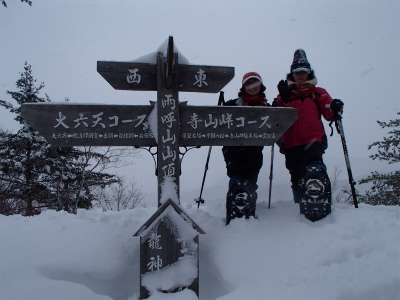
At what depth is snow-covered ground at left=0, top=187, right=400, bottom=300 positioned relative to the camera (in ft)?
8.65

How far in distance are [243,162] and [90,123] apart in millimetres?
2256

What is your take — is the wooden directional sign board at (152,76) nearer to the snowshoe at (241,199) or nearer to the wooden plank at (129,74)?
the wooden plank at (129,74)

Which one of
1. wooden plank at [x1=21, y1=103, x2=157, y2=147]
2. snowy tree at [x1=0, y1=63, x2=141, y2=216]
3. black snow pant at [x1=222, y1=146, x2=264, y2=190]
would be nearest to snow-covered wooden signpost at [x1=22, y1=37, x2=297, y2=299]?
wooden plank at [x1=21, y1=103, x2=157, y2=147]

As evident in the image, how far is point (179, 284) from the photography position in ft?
9.49

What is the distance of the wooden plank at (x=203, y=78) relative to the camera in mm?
3342

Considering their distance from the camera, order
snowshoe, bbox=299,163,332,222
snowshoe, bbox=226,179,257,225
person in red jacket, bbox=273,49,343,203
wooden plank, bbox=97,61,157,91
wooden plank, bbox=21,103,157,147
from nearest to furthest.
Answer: wooden plank, bbox=21,103,157,147 → wooden plank, bbox=97,61,157,91 → snowshoe, bbox=299,163,332,222 → snowshoe, bbox=226,179,257,225 → person in red jacket, bbox=273,49,343,203

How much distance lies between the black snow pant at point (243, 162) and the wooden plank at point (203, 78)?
107 centimetres

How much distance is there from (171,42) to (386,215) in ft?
12.0

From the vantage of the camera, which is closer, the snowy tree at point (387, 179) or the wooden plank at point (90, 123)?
the wooden plank at point (90, 123)

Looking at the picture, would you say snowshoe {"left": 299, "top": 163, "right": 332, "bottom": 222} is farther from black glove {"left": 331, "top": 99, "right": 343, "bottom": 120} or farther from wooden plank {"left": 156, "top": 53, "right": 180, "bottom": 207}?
wooden plank {"left": 156, "top": 53, "right": 180, "bottom": 207}

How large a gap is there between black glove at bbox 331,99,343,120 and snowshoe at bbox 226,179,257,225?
5.56ft

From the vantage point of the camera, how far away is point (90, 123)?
3137mm

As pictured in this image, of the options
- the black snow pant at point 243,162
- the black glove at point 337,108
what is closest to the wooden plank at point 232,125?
the black snow pant at point 243,162

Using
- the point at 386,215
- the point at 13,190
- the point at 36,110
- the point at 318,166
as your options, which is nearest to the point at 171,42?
the point at 36,110
